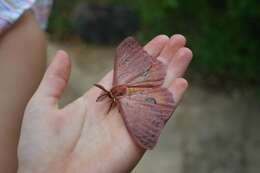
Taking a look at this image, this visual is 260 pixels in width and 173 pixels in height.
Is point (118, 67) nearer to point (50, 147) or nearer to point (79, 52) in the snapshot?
point (50, 147)

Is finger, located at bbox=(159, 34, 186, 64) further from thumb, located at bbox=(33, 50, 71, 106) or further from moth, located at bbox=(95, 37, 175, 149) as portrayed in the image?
thumb, located at bbox=(33, 50, 71, 106)

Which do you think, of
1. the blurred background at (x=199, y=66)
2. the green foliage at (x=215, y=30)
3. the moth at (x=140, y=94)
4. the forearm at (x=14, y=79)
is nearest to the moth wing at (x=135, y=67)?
the moth at (x=140, y=94)

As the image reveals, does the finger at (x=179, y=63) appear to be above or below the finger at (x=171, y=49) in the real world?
below

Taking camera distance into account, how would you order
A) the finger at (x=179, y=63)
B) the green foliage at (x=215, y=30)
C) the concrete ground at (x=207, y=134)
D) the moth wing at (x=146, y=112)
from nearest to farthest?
1. the moth wing at (x=146, y=112)
2. the finger at (x=179, y=63)
3. the concrete ground at (x=207, y=134)
4. the green foliage at (x=215, y=30)

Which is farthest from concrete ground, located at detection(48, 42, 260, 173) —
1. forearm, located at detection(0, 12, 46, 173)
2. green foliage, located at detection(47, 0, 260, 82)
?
forearm, located at detection(0, 12, 46, 173)

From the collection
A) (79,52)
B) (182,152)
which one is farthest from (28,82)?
(79,52)

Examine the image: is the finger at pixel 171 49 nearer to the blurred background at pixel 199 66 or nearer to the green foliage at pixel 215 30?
the blurred background at pixel 199 66

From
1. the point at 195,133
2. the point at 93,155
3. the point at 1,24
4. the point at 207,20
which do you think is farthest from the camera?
the point at 207,20

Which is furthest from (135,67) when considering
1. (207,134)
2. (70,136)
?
(207,134)
